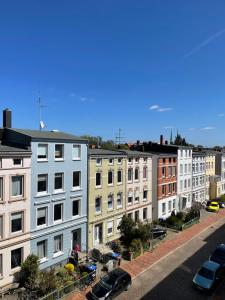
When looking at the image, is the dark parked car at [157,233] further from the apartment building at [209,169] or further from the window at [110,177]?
the apartment building at [209,169]

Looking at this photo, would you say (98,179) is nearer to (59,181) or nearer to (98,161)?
(98,161)

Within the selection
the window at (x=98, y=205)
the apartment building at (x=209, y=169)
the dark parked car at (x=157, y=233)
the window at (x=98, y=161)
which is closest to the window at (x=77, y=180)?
the window at (x=98, y=161)

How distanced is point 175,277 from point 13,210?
696 inches

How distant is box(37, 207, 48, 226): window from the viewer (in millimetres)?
27812

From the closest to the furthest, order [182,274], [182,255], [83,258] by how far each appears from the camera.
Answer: [182,274] → [83,258] → [182,255]

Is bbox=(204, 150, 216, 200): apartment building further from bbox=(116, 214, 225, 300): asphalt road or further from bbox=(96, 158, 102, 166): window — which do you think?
bbox=(96, 158, 102, 166): window

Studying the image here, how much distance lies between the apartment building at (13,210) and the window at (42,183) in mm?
1518

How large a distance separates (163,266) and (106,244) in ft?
26.6

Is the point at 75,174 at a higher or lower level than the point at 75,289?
higher

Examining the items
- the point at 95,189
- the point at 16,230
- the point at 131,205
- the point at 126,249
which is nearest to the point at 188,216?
the point at 131,205

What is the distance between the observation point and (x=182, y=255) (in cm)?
3334

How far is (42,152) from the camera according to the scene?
2770 centimetres

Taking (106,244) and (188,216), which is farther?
(188,216)

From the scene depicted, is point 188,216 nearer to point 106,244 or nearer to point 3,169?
point 106,244
